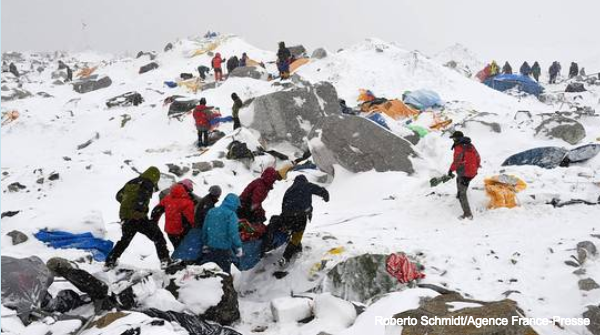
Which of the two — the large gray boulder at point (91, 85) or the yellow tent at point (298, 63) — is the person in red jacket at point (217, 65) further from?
the large gray boulder at point (91, 85)

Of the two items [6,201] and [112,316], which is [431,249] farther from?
[6,201]

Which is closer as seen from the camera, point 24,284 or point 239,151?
point 24,284

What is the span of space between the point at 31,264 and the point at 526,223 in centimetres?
835

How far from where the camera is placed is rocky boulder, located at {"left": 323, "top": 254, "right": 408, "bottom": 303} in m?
6.45

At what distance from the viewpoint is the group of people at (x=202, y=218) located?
6453 mm

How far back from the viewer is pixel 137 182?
7.01 meters

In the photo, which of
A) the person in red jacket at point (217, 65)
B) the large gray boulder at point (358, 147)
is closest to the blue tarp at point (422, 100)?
the large gray boulder at point (358, 147)

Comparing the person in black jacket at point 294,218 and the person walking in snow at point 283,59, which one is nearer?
the person in black jacket at point 294,218

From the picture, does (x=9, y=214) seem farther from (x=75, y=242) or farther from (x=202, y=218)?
(x=202, y=218)

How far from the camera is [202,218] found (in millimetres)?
6898

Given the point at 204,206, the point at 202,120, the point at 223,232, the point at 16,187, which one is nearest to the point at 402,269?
the point at 223,232

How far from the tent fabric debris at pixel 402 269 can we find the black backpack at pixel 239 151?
347 inches

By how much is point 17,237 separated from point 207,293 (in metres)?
4.61

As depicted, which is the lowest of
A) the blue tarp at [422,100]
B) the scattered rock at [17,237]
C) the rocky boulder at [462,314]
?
the scattered rock at [17,237]
